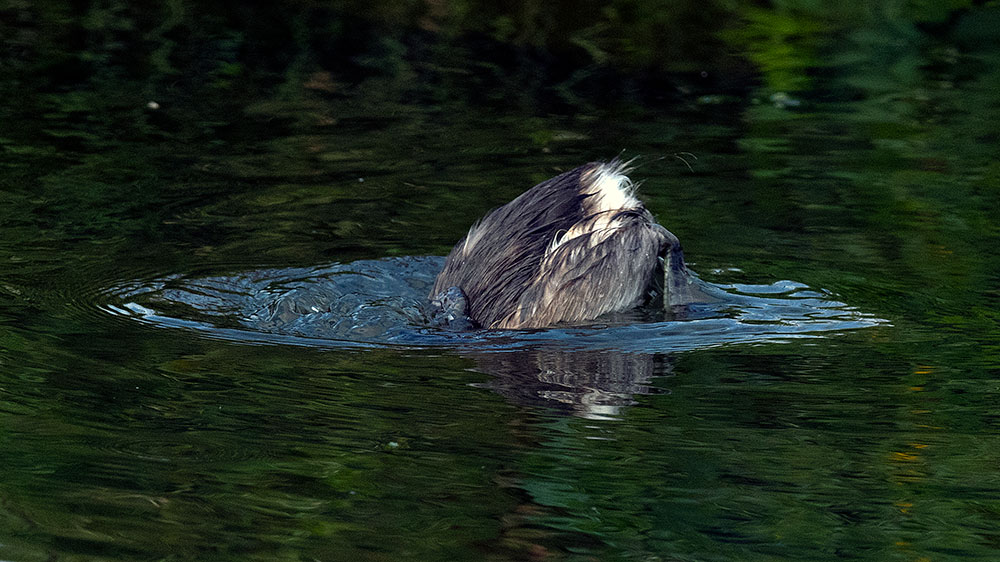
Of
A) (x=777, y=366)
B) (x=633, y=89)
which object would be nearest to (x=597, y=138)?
(x=633, y=89)

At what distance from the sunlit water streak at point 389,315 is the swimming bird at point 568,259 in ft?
0.29

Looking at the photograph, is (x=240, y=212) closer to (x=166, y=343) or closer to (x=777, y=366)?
(x=166, y=343)

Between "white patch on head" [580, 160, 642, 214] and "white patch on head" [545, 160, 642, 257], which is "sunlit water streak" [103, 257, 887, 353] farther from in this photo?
"white patch on head" [580, 160, 642, 214]

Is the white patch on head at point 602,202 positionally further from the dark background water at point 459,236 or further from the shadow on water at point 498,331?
the dark background water at point 459,236

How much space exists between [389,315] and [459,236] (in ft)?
4.80

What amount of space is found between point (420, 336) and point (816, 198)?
3107 millimetres

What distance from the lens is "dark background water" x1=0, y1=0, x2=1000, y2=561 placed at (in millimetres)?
3846

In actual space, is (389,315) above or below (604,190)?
below

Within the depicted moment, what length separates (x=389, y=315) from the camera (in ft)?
19.3

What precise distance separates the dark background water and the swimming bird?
330 millimetres

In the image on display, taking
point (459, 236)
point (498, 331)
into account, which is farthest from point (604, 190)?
point (459, 236)

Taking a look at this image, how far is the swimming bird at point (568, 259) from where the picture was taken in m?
5.62

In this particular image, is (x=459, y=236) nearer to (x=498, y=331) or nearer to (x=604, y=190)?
(x=604, y=190)

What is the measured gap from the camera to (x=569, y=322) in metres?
5.66
